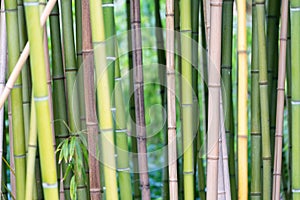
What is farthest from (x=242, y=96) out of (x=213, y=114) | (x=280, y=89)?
(x=280, y=89)

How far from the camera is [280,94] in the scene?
3.41 feet

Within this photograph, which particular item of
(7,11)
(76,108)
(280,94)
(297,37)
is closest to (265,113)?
(280,94)

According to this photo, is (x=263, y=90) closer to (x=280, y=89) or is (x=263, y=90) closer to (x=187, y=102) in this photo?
(x=280, y=89)

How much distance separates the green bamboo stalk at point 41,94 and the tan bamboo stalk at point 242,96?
1.02 feet

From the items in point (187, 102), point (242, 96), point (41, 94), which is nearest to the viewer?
point (41, 94)

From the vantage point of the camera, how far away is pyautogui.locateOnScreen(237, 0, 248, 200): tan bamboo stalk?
85 centimetres

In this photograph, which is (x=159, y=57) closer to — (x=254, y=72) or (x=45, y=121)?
(x=254, y=72)

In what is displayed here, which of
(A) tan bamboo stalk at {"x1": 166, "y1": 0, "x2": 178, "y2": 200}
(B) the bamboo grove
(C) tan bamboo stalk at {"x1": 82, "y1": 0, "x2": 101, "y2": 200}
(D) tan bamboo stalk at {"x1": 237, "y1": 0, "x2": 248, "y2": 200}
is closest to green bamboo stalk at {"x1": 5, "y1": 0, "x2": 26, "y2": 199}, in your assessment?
(B) the bamboo grove

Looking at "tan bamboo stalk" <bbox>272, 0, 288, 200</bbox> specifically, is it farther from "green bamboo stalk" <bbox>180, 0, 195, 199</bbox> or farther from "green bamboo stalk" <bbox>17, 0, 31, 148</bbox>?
"green bamboo stalk" <bbox>17, 0, 31, 148</bbox>

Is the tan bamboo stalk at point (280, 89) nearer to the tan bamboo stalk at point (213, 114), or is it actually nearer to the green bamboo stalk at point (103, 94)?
the tan bamboo stalk at point (213, 114)

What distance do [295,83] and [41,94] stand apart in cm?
45

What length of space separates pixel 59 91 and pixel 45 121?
303 mm

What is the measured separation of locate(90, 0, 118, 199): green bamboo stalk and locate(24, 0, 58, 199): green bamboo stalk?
91mm

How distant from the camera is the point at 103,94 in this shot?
830mm
